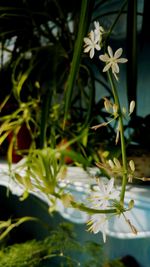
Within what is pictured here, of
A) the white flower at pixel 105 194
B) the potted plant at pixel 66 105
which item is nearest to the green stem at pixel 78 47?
the potted plant at pixel 66 105

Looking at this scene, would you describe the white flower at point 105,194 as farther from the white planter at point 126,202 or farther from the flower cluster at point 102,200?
the white planter at point 126,202

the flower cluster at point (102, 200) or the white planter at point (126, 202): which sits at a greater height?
the flower cluster at point (102, 200)

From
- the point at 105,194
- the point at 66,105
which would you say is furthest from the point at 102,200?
the point at 66,105

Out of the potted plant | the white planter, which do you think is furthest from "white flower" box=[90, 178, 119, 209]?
the white planter

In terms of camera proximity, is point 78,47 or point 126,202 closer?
point 78,47

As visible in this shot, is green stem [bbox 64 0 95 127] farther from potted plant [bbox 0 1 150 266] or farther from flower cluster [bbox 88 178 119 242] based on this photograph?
flower cluster [bbox 88 178 119 242]

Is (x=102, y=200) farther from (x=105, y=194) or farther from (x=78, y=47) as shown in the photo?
(x=78, y=47)

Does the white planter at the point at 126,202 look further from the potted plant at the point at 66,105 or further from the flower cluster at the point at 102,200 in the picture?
the flower cluster at the point at 102,200

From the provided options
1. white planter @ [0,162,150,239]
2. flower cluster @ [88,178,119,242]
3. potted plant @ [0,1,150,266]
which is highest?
potted plant @ [0,1,150,266]

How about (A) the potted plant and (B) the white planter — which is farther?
(B) the white planter

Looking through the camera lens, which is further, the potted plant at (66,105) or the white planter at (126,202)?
the white planter at (126,202)

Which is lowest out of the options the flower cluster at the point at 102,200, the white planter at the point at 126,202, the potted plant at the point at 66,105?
the white planter at the point at 126,202

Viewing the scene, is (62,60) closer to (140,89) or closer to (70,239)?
(140,89)
